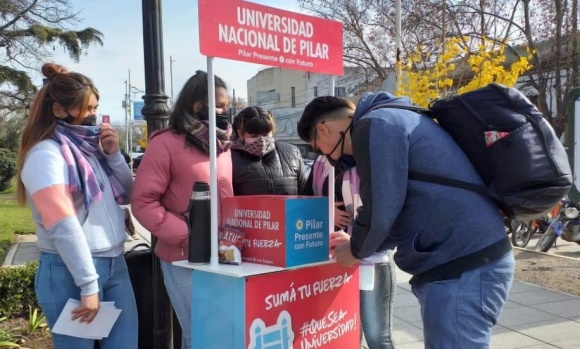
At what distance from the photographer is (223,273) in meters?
2.08

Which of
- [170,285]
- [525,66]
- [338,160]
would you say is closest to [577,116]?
[525,66]

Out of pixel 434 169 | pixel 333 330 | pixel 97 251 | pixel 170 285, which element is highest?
pixel 434 169

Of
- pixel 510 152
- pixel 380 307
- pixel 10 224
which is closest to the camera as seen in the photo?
pixel 510 152

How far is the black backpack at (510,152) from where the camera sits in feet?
5.79

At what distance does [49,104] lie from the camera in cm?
230

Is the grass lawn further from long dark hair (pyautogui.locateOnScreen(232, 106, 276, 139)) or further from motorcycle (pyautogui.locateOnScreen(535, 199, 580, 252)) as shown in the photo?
motorcycle (pyautogui.locateOnScreen(535, 199, 580, 252))

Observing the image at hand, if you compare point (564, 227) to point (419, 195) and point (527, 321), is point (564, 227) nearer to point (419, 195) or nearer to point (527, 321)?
point (527, 321)

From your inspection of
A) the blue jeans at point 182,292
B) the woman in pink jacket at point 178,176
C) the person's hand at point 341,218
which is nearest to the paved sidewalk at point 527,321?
the person's hand at point 341,218

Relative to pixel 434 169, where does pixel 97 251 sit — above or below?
below

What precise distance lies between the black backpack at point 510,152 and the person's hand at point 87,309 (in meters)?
1.39

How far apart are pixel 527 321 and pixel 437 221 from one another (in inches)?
141

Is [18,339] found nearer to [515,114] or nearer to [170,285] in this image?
A: [170,285]

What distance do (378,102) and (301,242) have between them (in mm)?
675

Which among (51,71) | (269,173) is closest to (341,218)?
(269,173)
